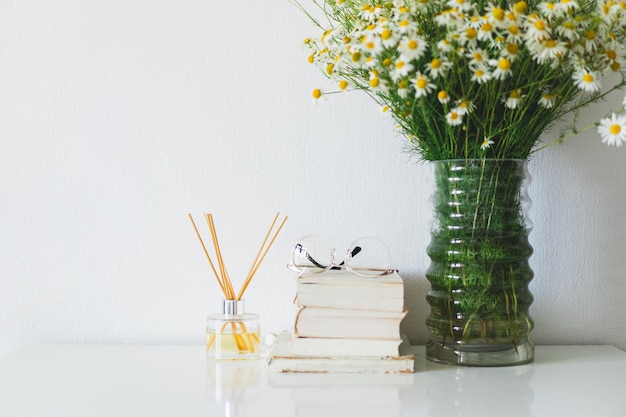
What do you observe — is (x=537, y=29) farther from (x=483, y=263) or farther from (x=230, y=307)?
(x=230, y=307)

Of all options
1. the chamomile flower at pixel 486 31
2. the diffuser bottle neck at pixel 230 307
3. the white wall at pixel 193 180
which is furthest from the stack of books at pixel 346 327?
the chamomile flower at pixel 486 31

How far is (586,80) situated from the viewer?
891 millimetres

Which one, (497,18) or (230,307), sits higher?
(497,18)

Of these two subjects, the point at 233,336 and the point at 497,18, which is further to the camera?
the point at 233,336

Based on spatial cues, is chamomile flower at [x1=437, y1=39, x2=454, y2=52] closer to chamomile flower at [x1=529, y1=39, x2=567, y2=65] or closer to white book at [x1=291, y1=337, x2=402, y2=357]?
chamomile flower at [x1=529, y1=39, x2=567, y2=65]

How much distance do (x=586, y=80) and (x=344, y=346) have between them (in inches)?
17.9

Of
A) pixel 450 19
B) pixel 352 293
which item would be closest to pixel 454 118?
pixel 450 19

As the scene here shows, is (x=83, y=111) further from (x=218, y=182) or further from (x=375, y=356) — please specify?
(x=375, y=356)

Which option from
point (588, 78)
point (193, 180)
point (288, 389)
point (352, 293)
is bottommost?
point (288, 389)

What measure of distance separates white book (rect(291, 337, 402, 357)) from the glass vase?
3.6 inches

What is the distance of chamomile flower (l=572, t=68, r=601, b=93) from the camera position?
889 millimetres

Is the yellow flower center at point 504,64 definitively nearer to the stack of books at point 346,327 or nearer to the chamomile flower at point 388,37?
the chamomile flower at point 388,37

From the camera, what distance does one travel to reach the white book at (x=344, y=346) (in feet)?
3.26

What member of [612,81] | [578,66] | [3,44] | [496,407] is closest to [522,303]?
[496,407]
